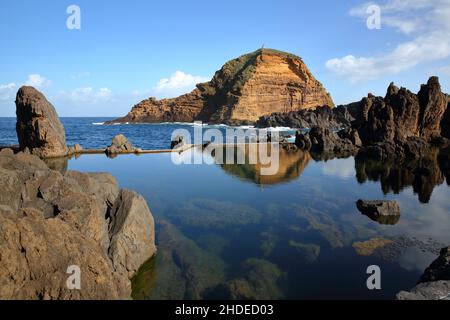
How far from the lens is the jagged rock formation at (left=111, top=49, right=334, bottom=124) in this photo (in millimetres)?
141875

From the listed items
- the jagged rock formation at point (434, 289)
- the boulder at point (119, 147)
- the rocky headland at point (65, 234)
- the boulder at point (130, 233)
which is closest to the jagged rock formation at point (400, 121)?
the boulder at point (119, 147)

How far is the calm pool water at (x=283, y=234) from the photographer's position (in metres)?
11.0

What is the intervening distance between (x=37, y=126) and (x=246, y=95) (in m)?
109

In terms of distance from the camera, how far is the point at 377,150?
4247 cm

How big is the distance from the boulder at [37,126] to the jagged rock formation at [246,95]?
325ft

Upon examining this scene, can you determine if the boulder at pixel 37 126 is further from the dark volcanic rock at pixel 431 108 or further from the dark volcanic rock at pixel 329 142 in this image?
the dark volcanic rock at pixel 431 108

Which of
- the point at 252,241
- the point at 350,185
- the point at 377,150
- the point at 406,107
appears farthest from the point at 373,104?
the point at 252,241

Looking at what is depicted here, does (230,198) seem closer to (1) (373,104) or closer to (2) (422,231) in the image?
(2) (422,231)

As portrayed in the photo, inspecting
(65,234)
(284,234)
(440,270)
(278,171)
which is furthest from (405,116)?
(65,234)

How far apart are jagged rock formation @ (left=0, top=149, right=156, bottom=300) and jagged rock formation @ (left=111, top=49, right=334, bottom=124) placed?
123181 millimetres

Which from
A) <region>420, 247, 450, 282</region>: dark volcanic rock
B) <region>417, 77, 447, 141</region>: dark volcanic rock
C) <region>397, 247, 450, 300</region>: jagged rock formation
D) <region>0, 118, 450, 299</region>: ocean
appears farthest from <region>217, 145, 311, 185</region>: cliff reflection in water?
<region>417, 77, 447, 141</region>: dark volcanic rock
